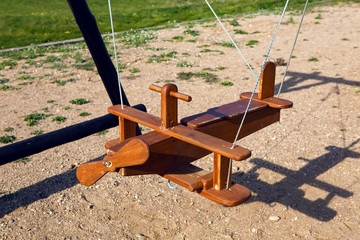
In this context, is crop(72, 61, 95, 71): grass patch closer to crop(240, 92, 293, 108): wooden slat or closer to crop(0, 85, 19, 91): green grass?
crop(0, 85, 19, 91): green grass

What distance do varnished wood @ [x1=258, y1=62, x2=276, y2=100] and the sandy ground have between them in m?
1.36

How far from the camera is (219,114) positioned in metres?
3.02

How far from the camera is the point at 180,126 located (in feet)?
8.85

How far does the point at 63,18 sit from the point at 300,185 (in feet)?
49.0

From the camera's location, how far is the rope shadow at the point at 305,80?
27.0ft

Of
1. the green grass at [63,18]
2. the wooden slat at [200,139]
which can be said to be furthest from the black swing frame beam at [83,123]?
the green grass at [63,18]

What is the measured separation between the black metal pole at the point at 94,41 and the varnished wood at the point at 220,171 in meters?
2.14

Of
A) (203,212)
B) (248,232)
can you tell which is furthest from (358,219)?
(203,212)

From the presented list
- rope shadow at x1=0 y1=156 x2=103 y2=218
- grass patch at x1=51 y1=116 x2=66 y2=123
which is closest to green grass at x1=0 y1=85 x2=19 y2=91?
grass patch at x1=51 y1=116 x2=66 y2=123

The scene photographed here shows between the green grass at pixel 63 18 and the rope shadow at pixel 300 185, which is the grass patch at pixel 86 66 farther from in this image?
the rope shadow at pixel 300 185

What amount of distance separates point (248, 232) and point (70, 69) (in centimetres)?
714

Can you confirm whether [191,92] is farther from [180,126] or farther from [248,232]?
[180,126]

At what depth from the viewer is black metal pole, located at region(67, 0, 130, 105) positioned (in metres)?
4.17

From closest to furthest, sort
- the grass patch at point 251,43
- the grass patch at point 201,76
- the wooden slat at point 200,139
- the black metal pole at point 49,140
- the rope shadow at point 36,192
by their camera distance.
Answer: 1. the wooden slat at point 200,139
2. the black metal pole at point 49,140
3. the rope shadow at point 36,192
4. the grass patch at point 201,76
5. the grass patch at point 251,43
